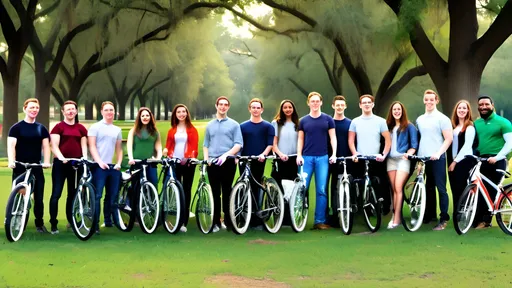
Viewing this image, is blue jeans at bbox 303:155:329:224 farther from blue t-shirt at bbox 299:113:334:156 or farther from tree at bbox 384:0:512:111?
tree at bbox 384:0:512:111

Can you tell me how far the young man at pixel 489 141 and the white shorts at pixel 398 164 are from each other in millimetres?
979

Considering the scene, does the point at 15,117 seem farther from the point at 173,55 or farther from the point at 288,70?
the point at 288,70

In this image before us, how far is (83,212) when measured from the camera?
8.97m

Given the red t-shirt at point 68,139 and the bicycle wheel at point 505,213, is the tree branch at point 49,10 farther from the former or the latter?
the bicycle wheel at point 505,213

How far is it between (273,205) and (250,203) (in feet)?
1.13

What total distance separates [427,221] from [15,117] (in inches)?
783

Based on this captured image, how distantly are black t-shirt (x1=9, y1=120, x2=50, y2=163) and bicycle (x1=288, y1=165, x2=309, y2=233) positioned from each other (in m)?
3.30

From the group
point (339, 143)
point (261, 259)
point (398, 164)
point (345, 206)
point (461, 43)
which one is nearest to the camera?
point (261, 259)

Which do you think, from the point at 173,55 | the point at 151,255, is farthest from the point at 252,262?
the point at 173,55

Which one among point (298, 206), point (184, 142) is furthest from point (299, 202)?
point (184, 142)

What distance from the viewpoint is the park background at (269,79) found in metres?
6.98

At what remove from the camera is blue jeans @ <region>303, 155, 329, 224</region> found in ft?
32.6

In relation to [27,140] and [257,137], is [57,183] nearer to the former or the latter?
[27,140]

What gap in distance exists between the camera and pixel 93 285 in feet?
20.9
